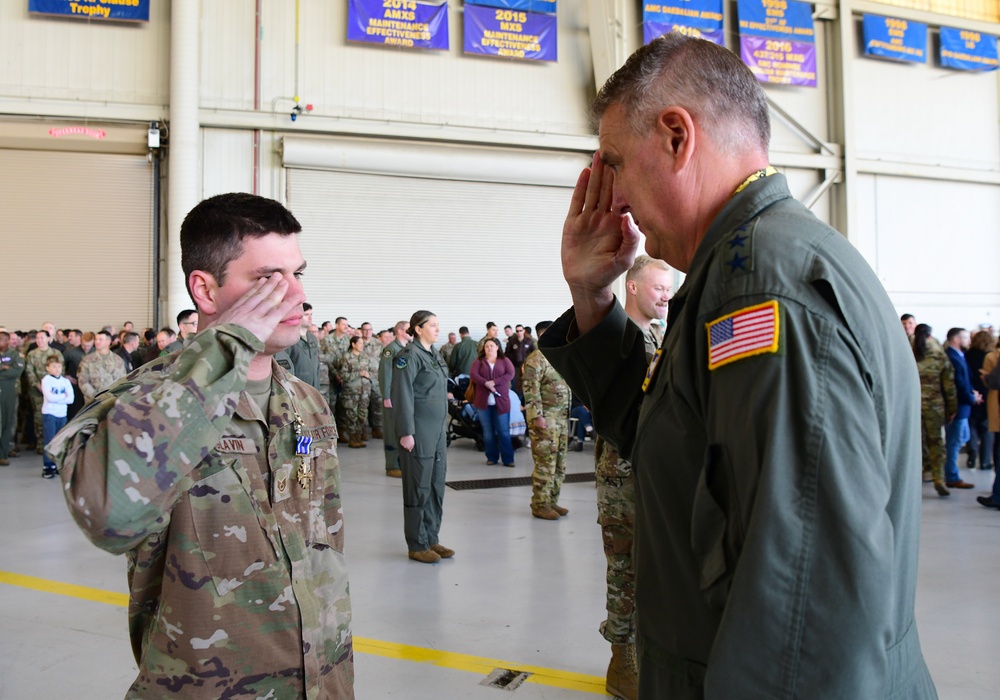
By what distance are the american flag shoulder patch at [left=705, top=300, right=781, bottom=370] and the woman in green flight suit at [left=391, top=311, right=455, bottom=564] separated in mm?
4772

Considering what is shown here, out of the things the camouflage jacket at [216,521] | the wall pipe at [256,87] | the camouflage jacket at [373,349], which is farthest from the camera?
the wall pipe at [256,87]

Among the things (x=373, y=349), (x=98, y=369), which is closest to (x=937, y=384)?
(x=373, y=349)

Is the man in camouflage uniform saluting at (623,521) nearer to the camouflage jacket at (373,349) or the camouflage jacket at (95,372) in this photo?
the camouflage jacket at (95,372)

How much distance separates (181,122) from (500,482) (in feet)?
28.0

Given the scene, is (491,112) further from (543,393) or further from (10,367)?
(10,367)

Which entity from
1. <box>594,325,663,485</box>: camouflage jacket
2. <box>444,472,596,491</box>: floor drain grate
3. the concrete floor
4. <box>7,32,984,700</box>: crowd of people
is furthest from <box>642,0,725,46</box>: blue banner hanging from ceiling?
<box>7,32,984,700</box>: crowd of people

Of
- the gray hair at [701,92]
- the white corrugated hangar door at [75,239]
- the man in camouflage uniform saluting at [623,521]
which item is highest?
the white corrugated hangar door at [75,239]

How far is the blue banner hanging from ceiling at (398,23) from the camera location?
13.4m

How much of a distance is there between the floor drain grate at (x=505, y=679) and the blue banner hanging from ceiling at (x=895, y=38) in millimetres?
16668

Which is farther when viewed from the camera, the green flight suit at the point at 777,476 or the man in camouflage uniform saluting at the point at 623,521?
the man in camouflage uniform saluting at the point at 623,521

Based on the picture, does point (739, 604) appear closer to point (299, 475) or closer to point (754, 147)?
point (754, 147)

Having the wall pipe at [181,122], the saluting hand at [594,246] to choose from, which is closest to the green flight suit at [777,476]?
the saluting hand at [594,246]

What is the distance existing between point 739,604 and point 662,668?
30cm

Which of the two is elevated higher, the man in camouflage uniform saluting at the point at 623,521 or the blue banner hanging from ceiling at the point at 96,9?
the blue banner hanging from ceiling at the point at 96,9
